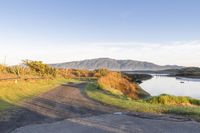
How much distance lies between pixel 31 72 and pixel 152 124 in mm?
49375

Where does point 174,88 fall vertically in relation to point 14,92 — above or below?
below

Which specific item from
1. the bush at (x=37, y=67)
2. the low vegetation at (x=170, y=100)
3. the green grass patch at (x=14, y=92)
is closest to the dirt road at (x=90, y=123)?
the green grass patch at (x=14, y=92)

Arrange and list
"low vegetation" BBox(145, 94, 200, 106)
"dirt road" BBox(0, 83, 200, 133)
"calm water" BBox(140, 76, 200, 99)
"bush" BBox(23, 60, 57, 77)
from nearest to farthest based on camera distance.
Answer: "dirt road" BBox(0, 83, 200, 133), "low vegetation" BBox(145, 94, 200, 106), "calm water" BBox(140, 76, 200, 99), "bush" BBox(23, 60, 57, 77)

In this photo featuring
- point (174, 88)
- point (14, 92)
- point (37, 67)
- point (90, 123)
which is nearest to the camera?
point (90, 123)

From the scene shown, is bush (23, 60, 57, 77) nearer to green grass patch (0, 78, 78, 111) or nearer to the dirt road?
green grass patch (0, 78, 78, 111)

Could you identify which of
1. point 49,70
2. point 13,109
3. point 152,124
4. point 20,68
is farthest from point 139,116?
point 49,70

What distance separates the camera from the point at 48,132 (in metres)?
12.0

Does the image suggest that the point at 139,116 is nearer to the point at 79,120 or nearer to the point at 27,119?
the point at 79,120

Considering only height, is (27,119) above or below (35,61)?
below

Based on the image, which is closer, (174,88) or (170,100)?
(170,100)

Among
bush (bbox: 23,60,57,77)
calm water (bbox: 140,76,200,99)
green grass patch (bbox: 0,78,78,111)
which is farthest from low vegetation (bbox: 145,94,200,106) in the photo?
bush (bbox: 23,60,57,77)

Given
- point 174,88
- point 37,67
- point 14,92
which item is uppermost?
point 37,67

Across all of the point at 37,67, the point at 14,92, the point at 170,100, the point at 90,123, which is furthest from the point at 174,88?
the point at 90,123

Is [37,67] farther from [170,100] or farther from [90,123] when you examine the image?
[90,123]
